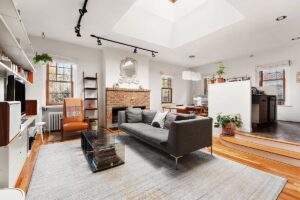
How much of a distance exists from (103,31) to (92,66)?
163cm

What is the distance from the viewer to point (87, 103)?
5.02 meters

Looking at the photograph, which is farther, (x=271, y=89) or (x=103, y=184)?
(x=271, y=89)

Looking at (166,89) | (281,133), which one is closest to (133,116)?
(281,133)

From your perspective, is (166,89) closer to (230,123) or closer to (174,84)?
(174,84)

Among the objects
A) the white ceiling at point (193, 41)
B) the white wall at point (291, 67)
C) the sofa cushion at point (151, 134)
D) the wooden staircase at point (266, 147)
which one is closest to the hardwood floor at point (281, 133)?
the wooden staircase at point (266, 147)

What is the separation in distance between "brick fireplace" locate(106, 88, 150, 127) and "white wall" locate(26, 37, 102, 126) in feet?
3.17

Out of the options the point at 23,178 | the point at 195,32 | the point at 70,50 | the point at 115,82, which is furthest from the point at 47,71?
the point at 195,32

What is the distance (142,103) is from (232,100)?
3217 mm

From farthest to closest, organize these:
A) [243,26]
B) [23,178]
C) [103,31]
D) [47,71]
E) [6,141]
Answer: [47,71]
[103,31]
[243,26]
[23,178]
[6,141]

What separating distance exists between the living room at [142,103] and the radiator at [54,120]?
31mm

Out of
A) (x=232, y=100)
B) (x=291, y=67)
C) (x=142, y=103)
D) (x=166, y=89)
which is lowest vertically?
(x=142, y=103)

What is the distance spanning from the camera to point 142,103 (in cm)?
582

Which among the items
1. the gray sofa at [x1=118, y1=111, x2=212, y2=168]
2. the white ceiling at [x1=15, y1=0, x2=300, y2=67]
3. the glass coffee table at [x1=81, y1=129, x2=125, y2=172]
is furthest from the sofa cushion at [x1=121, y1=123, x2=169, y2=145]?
the white ceiling at [x1=15, y1=0, x2=300, y2=67]

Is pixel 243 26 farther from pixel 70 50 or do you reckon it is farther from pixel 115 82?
pixel 70 50
